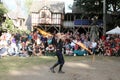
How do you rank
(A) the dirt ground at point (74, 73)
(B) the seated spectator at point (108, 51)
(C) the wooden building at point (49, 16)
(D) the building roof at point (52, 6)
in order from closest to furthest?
(A) the dirt ground at point (74, 73) < (B) the seated spectator at point (108, 51) < (C) the wooden building at point (49, 16) < (D) the building roof at point (52, 6)

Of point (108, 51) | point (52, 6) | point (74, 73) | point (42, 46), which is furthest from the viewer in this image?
point (52, 6)

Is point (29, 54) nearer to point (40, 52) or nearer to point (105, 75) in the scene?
point (40, 52)

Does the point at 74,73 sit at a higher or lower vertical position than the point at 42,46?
lower

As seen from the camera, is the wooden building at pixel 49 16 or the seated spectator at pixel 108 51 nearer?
the seated spectator at pixel 108 51

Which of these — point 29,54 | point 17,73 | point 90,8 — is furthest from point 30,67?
point 90,8

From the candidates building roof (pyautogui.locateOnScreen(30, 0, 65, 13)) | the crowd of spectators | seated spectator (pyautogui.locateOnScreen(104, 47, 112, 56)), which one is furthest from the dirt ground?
building roof (pyautogui.locateOnScreen(30, 0, 65, 13))

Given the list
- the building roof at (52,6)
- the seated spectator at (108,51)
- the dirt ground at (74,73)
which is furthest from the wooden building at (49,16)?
the dirt ground at (74,73)

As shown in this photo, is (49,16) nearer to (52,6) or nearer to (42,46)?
(52,6)

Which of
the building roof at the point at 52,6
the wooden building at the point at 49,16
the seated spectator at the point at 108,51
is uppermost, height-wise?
the building roof at the point at 52,6

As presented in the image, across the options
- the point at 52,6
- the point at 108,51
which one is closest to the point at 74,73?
the point at 108,51

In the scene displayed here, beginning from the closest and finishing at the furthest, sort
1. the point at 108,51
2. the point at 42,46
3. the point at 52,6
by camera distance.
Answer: the point at 42,46, the point at 108,51, the point at 52,6

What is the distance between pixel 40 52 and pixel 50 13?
31639mm

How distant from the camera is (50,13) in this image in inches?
2143

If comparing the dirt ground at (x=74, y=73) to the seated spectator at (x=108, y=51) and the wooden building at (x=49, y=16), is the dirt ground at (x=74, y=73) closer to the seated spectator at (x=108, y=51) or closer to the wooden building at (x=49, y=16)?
the seated spectator at (x=108, y=51)
